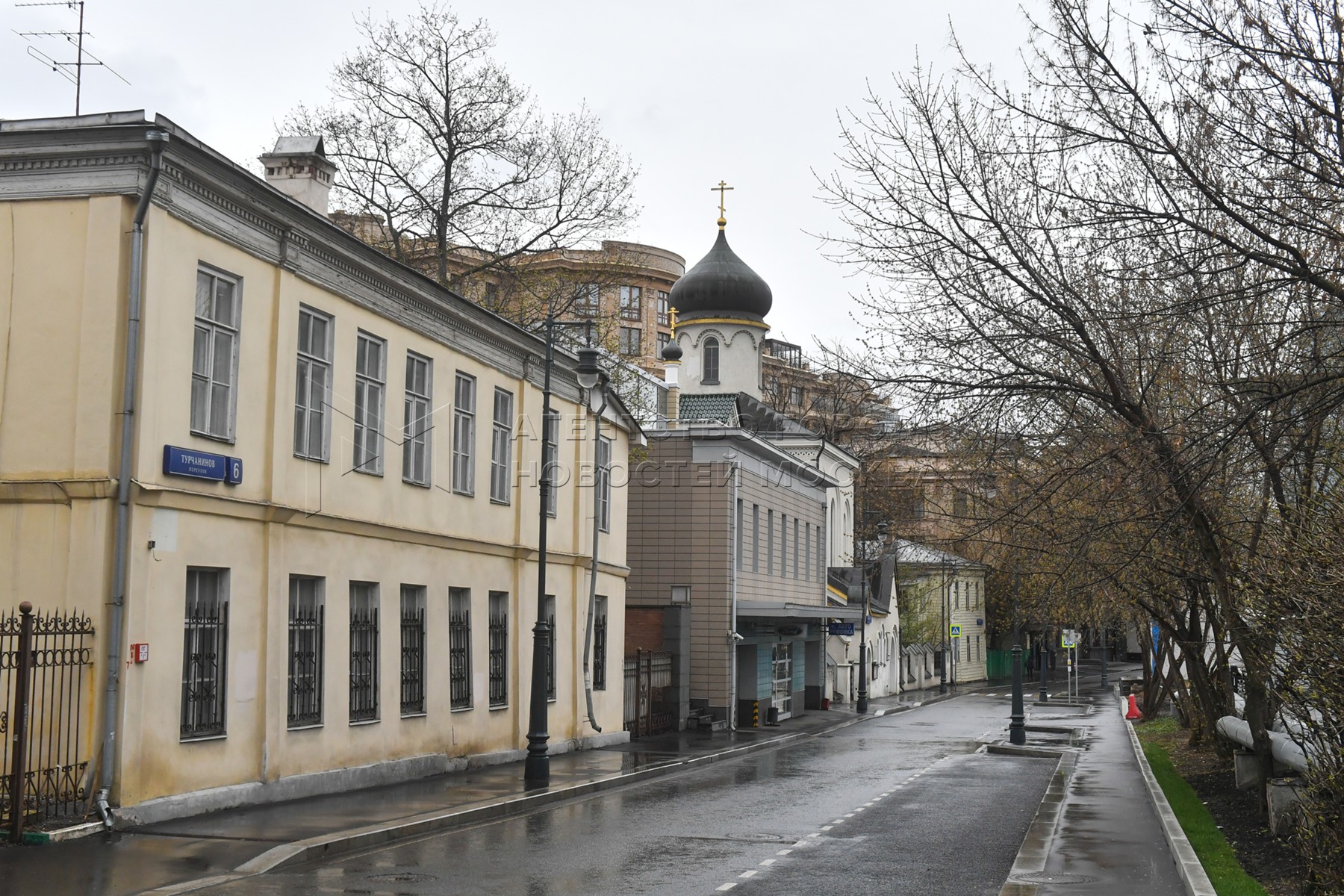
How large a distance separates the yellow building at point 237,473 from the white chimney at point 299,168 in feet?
0.20

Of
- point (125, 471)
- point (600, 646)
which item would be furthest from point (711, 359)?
point (125, 471)

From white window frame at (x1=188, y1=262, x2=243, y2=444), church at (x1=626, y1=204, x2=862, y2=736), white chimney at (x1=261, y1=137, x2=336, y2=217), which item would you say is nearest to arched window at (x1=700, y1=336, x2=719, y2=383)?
church at (x1=626, y1=204, x2=862, y2=736)

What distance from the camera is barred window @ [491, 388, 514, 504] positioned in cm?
2405

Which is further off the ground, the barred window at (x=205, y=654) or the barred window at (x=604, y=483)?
the barred window at (x=604, y=483)

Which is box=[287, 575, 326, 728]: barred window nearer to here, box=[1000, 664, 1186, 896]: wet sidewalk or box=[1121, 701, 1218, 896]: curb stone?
box=[1000, 664, 1186, 896]: wet sidewalk

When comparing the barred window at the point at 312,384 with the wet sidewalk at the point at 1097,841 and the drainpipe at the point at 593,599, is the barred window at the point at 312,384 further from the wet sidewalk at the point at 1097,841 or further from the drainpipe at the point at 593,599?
the wet sidewalk at the point at 1097,841

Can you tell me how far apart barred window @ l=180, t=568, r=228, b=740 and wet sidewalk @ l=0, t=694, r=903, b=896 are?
1016 mm

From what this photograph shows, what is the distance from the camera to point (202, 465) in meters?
15.6

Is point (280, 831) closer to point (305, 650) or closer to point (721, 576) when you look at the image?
point (305, 650)

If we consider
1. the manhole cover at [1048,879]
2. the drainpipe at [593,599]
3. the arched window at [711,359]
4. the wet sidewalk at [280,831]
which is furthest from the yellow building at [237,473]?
the arched window at [711,359]

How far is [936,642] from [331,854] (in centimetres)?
6296

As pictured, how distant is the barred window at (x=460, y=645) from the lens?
73.2 ft

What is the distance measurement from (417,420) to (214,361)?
5.37 m

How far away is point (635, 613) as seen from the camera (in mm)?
34094
